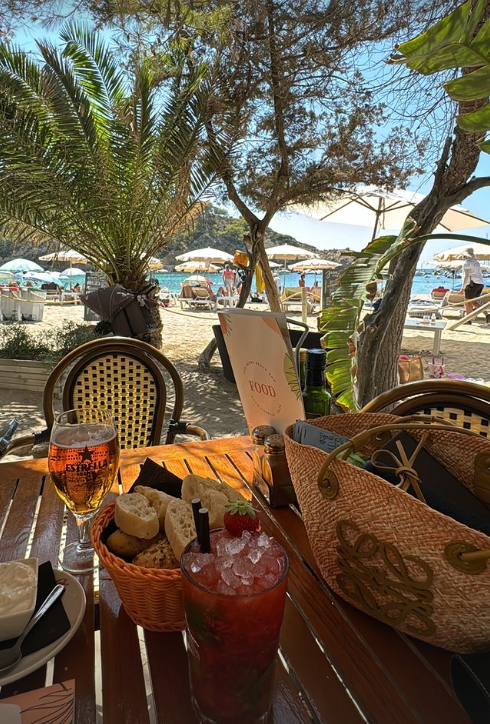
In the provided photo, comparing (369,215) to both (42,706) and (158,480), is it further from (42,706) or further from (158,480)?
(42,706)

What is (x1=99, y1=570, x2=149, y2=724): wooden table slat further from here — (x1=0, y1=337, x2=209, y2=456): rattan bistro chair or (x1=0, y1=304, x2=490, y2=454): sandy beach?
(x1=0, y1=304, x2=490, y2=454): sandy beach

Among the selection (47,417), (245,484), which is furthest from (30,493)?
(47,417)

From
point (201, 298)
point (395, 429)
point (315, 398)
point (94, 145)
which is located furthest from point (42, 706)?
point (201, 298)

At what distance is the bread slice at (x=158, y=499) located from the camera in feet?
2.11

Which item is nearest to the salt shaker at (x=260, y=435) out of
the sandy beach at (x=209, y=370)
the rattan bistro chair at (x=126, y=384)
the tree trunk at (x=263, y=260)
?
the rattan bistro chair at (x=126, y=384)

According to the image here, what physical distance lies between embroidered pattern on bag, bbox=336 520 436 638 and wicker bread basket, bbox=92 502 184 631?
8.5 inches

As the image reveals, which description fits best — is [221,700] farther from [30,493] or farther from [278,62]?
[278,62]

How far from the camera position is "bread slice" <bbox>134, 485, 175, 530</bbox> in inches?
25.3

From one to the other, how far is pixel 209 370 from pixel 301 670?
578 cm

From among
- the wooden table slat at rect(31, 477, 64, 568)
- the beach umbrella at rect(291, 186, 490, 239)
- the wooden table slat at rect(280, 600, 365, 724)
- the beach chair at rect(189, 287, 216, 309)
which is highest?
the beach umbrella at rect(291, 186, 490, 239)

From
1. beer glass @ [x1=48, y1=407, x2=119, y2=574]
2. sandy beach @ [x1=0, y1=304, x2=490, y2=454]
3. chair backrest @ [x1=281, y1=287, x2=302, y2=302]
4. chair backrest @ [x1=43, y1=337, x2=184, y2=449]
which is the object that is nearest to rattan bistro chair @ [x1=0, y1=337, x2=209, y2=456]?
chair backrest @ [x1=43, y1=337, x2=184, y2=449]

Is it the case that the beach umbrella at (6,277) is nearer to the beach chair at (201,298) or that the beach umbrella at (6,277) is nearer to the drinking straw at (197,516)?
the beach chair at (201,298)

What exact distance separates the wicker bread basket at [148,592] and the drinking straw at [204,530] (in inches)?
2.7

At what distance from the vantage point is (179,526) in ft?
1.94
